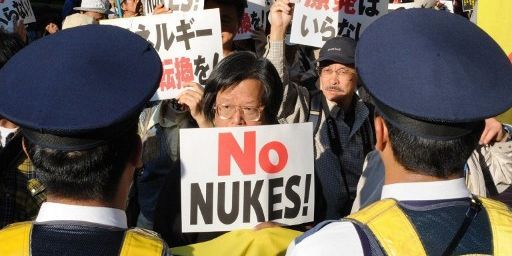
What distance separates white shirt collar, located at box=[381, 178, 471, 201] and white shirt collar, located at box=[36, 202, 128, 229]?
33.6 inches

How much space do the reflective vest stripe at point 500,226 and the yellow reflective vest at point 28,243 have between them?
97 centimetres

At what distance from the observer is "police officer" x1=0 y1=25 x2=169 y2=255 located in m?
2.07

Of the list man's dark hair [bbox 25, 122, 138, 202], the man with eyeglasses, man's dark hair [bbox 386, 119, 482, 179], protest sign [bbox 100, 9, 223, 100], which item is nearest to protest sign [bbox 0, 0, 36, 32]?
protest sign [bbox 100, 9, 223, 100]

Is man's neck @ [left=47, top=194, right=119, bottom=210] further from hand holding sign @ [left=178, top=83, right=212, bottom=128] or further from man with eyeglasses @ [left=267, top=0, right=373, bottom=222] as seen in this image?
man with eyeglasses @ [left=267, top=0, right=373, bottom=222]

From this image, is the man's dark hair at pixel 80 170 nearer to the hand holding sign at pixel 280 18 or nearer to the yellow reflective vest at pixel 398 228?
the yellow reflective vest at pixel 398 228

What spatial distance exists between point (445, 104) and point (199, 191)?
4.73ft

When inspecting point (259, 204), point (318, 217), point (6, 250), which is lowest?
point (318, 217)

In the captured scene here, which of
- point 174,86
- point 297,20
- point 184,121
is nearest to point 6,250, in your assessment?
point 184,121

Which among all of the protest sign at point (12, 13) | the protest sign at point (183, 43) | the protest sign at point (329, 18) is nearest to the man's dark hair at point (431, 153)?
the protest sign at point (183, 43)

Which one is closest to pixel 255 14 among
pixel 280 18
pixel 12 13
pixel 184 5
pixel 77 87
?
pixel 184 5

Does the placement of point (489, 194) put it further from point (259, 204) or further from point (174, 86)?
point (174, 86)

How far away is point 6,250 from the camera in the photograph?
2.06 m

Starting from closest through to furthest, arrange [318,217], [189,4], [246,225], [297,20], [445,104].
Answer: [445,104], [246,225], [318,217], [189,4], [297,20]

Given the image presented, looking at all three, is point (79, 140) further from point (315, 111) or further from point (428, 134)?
point (315, 111)
